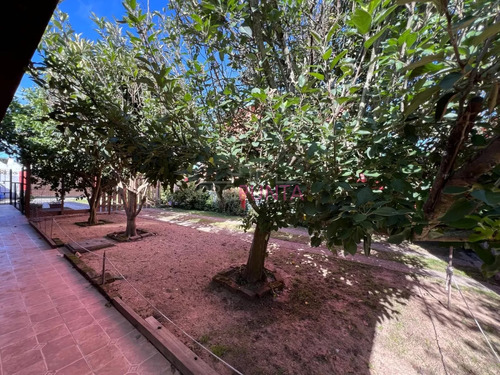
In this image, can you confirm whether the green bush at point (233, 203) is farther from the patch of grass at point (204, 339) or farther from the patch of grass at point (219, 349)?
the patch of grass at point (219, 349)

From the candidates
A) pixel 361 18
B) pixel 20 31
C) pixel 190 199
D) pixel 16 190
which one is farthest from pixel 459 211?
pixel 16 190

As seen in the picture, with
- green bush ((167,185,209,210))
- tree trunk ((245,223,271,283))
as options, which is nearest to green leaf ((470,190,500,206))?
tree trunk ((245,223,271,283))

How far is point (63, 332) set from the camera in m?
2.75

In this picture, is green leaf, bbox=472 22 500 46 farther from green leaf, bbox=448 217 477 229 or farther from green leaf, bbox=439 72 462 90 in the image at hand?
green leaf, bbox=448 217 477 229

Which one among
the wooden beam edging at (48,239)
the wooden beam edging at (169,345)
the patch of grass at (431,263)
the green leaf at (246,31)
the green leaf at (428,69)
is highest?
the green leaf at (246,31)

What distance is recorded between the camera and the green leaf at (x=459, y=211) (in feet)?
2.73

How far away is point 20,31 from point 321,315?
4.28 metres

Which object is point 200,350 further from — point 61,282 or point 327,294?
point 61,282

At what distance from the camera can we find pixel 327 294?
3.93 meters

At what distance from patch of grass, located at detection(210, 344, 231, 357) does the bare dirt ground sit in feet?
0.09

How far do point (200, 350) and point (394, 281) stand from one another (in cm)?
434

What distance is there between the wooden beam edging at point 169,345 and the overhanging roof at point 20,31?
293 cm

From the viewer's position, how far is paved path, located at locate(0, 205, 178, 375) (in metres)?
2.30

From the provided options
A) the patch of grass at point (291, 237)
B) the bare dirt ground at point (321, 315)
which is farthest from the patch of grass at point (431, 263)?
the patch of grass at point (291, 237)
